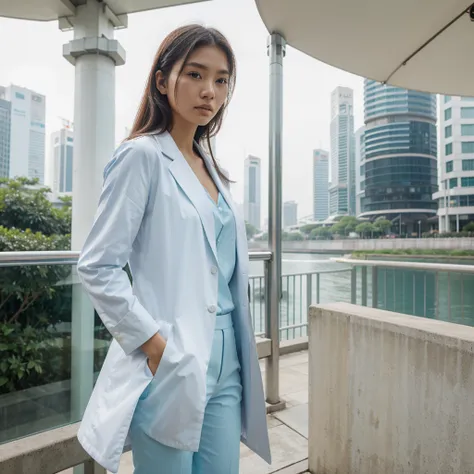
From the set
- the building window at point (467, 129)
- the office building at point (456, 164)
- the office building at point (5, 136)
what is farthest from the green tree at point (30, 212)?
the building window at point (467, 129)

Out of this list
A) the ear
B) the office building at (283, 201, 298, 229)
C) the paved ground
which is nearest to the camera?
the ear

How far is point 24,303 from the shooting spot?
1831 mm

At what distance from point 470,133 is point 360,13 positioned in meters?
1.72

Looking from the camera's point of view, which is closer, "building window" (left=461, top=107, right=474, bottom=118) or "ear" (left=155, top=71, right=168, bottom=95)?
"ear" (left=155, top=71, right=168, bottom=95)

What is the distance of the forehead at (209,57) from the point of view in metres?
1.04

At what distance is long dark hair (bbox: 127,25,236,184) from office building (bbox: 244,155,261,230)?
1.29 m

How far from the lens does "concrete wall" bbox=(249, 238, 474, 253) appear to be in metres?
2.90

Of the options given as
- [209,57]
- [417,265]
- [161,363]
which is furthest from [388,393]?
[417,265]

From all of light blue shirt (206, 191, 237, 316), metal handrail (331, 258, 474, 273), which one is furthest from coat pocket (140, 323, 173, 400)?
metal handrail (331, 258, 474, 273)

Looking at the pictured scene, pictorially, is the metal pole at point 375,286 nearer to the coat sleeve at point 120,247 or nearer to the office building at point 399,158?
the office building at point 399,158

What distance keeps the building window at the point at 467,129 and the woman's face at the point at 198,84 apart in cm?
299

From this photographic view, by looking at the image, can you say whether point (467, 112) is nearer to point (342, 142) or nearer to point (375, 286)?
point (342, 142)

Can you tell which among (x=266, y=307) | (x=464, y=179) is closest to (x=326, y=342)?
(x=266, y=307)

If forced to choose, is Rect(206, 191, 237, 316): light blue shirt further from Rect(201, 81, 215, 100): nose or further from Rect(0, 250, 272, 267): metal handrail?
Rect(0, 250, 272, 267): metal handrail
